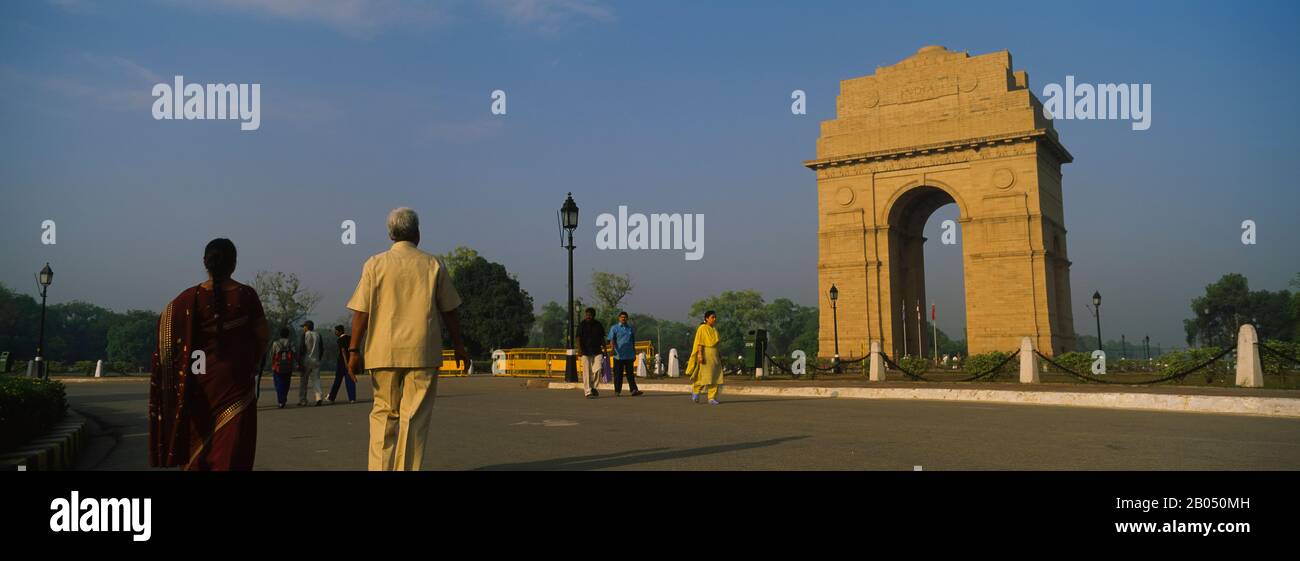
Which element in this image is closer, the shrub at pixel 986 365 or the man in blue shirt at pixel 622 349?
the man in blue shirt at pixel 622 349

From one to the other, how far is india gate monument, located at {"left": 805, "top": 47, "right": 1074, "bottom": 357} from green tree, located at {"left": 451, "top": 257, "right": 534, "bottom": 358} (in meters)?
33.8

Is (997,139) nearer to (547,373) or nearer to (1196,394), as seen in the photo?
(547,373)

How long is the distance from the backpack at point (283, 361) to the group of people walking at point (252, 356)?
31.9 feet

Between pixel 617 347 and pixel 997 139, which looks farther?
pixel 997 139

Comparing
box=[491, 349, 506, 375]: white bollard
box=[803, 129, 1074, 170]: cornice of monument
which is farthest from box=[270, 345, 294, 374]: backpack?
box=[803, 129, 1074, 170]: cornice of monument

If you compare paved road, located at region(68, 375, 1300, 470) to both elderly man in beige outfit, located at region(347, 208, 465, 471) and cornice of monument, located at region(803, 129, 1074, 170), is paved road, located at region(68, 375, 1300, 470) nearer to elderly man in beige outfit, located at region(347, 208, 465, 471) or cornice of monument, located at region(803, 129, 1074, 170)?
elderly man in beige outfit, located at region(347, 208, 465, 471)

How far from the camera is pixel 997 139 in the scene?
3528 cm

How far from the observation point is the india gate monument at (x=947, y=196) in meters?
35.1

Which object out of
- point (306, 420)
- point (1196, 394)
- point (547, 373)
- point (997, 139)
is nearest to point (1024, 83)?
point (997, 139)

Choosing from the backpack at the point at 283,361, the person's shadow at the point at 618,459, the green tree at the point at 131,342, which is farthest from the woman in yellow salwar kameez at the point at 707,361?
the green tree at the point at 131,342

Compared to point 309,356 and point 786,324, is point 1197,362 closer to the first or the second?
point 309,356

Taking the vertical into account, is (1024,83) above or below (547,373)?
above

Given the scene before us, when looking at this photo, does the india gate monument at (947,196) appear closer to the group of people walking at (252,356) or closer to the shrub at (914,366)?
the shrub at (914,366)
